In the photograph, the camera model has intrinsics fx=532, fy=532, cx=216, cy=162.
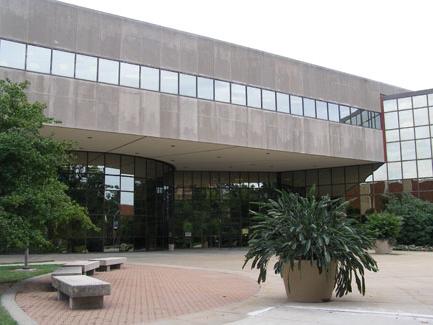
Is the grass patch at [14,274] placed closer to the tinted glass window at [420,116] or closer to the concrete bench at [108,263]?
the concrete bench at [108,263]

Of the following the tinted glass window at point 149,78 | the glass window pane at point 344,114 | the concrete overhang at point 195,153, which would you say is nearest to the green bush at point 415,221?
the concrete overhang at point 195,153

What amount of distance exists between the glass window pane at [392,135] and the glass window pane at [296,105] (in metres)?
9.23

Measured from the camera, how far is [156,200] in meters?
35.3

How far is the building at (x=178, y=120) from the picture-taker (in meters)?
26.0

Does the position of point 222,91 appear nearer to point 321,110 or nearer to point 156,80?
point 156,80

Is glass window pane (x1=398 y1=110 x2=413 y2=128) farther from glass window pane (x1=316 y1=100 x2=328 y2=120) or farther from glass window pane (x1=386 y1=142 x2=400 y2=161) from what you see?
glass window pane (x1=316 y1=100 x2=328 y2=120)

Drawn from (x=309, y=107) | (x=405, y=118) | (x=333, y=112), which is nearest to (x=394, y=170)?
(x=405, y=118)

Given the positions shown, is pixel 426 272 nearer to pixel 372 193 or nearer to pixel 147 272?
pixel 147 272

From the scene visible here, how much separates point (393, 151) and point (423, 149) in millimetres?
2109

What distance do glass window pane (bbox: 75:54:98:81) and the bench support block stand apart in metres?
18.0

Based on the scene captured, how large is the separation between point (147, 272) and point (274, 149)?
15.8 m

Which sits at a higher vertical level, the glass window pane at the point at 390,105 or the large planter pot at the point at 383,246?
the glass window pane at the point at 390,105

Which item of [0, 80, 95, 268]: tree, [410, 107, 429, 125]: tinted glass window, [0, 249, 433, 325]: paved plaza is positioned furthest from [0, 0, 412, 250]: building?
[0, 249, 433, 325]: paved plaza

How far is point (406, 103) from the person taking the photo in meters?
40.4
